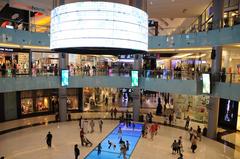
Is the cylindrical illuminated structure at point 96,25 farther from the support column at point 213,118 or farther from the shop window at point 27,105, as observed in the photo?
the shop window at point 27,105

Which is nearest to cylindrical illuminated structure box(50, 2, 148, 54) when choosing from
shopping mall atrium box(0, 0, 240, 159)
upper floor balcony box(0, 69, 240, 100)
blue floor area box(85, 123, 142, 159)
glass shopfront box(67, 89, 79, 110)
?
shopping mall atrium box(0, 0, 240, 159)

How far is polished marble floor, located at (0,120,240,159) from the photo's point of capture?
48.6ft

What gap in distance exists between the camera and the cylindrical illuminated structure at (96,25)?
373cm

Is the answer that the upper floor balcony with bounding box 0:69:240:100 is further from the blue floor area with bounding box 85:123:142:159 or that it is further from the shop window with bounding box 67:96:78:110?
the shop window with bounding box 67:96:78:110

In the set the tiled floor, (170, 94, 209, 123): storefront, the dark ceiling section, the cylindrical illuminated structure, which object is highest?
the dark ceiling section

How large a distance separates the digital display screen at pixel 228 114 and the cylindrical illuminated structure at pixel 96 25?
20.2 metres

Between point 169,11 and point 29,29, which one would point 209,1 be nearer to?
point 169,11

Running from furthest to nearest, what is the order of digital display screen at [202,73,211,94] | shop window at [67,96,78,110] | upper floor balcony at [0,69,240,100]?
1. shop window at [67,96,78,110]
2. digital display screen at [202,73,211,94]
3. upper floor balcony at [0,69,240,100]

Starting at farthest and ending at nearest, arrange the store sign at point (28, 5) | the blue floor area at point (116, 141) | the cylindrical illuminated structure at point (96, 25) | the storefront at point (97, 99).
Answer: the storefront at point (97, 99)
the store sign at point (28, 5)
the blue floor area at point (116, 141)
the cylindrical illuminated structure at point (96, 25)

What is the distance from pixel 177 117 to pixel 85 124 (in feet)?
32.1

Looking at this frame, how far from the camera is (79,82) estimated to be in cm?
2311

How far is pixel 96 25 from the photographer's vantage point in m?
3.73

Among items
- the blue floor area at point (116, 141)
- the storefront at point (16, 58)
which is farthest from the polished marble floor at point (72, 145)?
the storefront at point (16, 58)

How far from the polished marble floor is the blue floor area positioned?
37 centimetres
